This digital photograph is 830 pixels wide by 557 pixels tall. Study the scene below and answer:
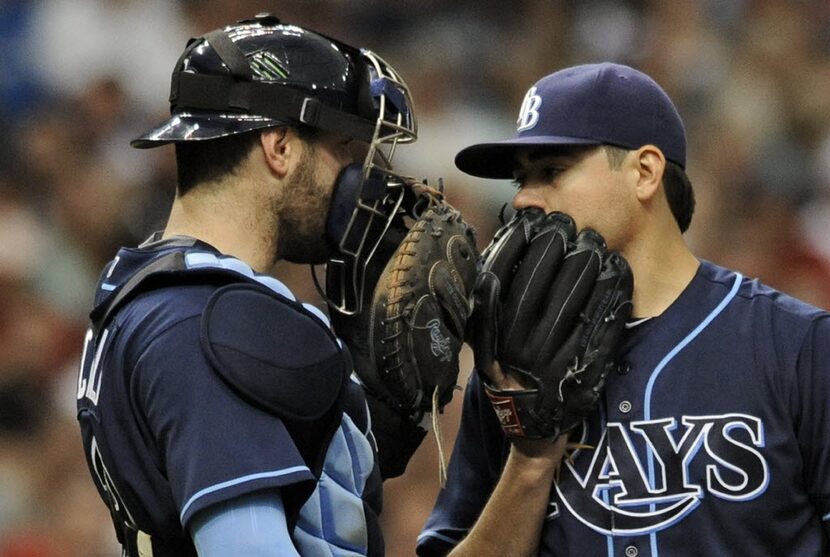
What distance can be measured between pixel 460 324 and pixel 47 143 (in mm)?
3633

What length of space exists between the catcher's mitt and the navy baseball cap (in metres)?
0.17

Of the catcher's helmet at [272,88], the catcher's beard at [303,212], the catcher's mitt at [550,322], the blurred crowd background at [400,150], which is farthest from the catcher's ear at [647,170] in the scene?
the blurred crowd background at [400,150]

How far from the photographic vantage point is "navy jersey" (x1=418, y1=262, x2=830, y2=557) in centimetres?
226

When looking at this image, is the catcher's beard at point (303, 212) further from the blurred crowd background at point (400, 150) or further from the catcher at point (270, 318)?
the blurred crowd background at point (400, 150)

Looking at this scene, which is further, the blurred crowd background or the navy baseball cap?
the blurred crowd background

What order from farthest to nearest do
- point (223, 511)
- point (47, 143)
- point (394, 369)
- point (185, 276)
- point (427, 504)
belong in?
point (47, 143) < point (427, 504) < point (394, 369) < point (185, 276) < point (223, 511)

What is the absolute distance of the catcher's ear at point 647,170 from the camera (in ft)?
8.16

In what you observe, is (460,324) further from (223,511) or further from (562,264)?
(223,511)

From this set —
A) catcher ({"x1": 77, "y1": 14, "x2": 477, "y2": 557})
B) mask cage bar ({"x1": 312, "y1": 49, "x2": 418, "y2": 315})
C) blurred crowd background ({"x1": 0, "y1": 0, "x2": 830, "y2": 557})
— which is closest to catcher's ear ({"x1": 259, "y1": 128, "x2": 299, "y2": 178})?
catcher ({"x1": 77, "y1": 14, "x2": 477, "y2": 557})

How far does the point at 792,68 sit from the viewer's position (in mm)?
5512

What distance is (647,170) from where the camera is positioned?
2.49 m

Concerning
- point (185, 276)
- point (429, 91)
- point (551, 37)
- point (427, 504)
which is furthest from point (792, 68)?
point (185, 276)

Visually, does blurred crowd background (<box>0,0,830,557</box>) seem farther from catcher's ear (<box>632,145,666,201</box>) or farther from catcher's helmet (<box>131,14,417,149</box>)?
catcher's helmet (<box>131,14,417,149</box>)

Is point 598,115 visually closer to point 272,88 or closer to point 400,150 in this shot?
point 272,88
